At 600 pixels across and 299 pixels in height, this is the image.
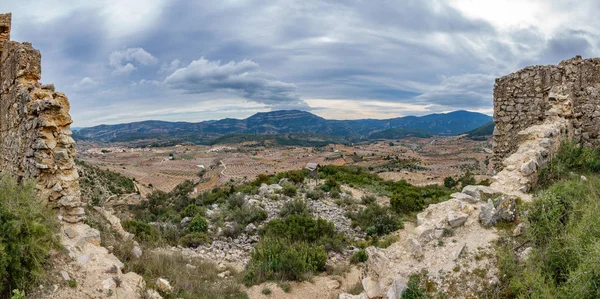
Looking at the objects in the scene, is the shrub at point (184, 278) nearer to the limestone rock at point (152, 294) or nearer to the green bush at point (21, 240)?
the limestone rock at point (152, 294)

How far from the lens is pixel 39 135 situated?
5.55m

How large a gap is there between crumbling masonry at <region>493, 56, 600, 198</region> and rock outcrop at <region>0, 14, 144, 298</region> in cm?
907

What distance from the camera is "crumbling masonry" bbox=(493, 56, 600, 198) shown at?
8469 mm

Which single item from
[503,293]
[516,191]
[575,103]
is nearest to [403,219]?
[516,191]

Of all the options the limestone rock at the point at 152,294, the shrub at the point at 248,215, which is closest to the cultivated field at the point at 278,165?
the shrub at the point at 248,215

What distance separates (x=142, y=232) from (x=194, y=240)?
1524 millimetres

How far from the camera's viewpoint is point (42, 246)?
14.0 feet

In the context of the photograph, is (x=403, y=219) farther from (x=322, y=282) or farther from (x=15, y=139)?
(x=15, y=139)

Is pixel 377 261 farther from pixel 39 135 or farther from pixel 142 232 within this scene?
pixel 142 232

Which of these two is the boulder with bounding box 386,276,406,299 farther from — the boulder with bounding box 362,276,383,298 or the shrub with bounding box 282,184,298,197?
the shrub with bounding box 282,184,298,197

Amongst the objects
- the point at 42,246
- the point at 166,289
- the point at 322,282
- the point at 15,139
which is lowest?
the point at 322,282

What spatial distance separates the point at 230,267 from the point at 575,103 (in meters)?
10.6

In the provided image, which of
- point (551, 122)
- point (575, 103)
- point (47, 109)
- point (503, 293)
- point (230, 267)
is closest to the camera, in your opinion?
point (503, 293)

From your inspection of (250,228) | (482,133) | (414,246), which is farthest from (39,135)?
(482,133)
